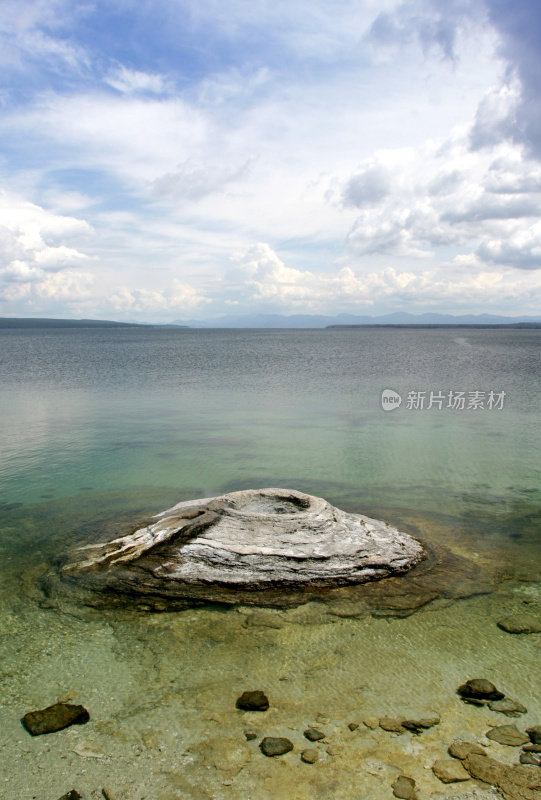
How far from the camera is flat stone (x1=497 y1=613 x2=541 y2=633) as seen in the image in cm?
748

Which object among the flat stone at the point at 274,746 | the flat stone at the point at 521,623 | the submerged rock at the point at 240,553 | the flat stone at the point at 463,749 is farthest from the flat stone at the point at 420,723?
the submerged rock at the point at 240,553

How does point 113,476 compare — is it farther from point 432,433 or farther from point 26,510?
point 432,433

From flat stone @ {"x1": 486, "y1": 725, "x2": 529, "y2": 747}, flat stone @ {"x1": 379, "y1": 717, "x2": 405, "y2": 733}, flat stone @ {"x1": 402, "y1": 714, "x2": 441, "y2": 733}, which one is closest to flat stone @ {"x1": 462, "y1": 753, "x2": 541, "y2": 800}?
flat stone @ {"x1": 486, "y1": 725, "x2": 529, "y2": 747}

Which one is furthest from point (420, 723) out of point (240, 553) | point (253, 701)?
point (240, 553)

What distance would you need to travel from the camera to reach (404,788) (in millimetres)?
4816

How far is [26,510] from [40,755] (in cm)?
824

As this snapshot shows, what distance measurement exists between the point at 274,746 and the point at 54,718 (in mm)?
2472

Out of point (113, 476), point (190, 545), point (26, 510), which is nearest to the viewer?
point (190, 545)

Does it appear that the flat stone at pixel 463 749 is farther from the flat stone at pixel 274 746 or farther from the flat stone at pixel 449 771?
the flat stone at pixel 274 746

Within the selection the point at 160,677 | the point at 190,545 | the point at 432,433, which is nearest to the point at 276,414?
the point at 432,433

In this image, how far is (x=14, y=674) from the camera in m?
6.55

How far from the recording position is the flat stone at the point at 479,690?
610 centimetres

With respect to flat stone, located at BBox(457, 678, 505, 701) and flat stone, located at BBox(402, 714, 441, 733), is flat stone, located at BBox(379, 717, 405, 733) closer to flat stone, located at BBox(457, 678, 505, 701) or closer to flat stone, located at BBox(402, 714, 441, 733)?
flat stone, located at BBox(402, 714, 441, 733)

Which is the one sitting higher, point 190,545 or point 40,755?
point 190,545
